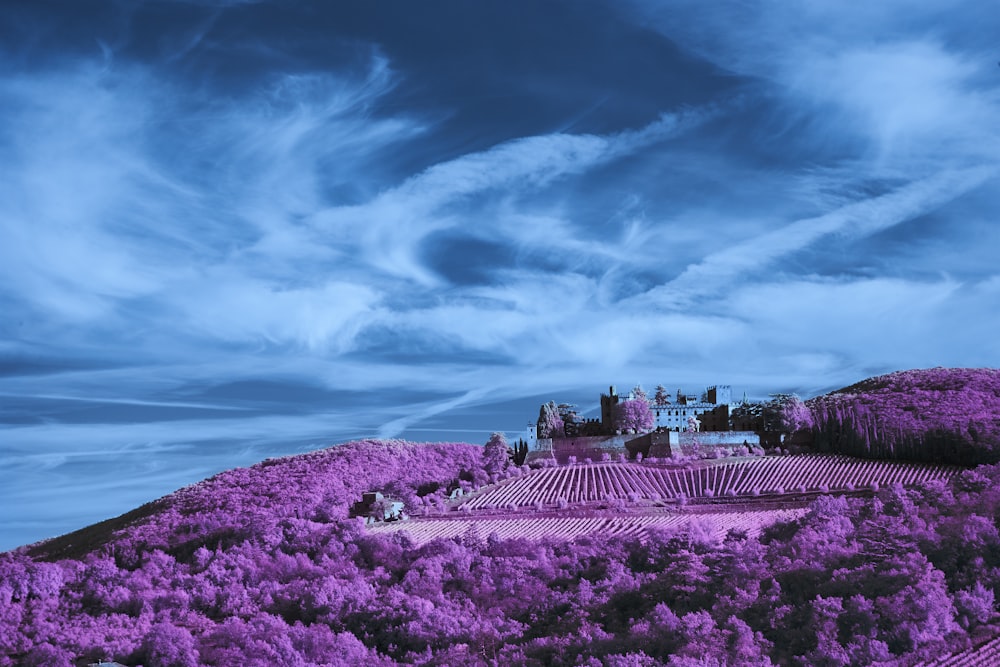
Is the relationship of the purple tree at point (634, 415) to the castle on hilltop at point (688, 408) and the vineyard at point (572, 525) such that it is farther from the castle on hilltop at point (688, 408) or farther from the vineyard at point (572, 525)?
the vineyard at point (572, 525)

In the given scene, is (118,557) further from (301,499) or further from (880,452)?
(880,452)

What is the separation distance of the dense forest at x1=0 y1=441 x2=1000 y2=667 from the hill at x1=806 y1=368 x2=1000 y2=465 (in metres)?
16.7

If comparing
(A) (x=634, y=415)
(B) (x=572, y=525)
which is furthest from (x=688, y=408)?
(B) (x=572, y=525)

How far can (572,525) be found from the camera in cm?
4141

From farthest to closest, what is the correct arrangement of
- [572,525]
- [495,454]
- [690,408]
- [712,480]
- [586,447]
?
[690,408] < [586,447] < [495,454] < [712,480] < [572,525]

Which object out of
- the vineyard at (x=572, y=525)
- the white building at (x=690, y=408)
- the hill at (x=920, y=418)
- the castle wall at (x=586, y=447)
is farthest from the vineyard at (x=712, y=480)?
the white building at (x=690, y=408)

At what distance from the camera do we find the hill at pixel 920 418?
51266 mm

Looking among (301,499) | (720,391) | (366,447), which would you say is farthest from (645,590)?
(720,391)

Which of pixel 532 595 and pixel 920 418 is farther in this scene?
pixel 920 418

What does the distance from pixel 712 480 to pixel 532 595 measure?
24.8m

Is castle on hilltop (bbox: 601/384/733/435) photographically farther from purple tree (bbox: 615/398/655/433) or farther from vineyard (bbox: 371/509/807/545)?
vineyard (bbox: 371/509/807/545)

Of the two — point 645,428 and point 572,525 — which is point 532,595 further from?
point 645,428

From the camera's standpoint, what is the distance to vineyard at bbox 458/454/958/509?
48.0m

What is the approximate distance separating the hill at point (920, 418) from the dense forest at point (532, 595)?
16.7 meters
